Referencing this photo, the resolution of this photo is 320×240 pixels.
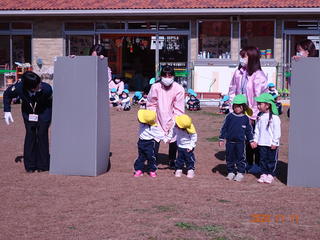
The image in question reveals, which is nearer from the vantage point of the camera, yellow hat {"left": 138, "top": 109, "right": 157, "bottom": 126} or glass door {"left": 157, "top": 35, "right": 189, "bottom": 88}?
yellow hat {"left": 138, "top": 109, "right": 157, "bottom": 126}

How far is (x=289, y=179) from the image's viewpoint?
24.7ft

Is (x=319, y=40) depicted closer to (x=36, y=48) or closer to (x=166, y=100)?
(x=36, y=48)

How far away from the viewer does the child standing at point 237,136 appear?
7859 mm

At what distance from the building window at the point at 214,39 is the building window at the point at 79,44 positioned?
436 centimetres

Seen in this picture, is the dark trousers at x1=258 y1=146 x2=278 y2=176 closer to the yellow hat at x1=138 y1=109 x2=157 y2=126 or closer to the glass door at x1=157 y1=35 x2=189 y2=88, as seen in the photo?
the yellow hat at x1=138 y1=109 x2=157 y2=126

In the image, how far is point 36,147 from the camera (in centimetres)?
845

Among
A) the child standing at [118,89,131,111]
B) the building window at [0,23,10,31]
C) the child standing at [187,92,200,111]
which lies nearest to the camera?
the child standing at [118,89,131,111]

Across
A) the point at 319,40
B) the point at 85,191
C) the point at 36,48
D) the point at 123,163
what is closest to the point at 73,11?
the point at 36,48

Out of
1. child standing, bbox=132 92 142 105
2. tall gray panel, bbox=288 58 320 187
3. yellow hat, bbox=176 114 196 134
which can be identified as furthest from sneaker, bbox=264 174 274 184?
child standing, bbox=132 92 142 105

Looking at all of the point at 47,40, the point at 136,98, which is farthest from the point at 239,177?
the point at 47,40

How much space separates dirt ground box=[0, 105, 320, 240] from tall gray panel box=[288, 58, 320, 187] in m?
0.23

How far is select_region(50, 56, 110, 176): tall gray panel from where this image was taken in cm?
801

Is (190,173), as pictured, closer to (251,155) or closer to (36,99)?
(251,155)

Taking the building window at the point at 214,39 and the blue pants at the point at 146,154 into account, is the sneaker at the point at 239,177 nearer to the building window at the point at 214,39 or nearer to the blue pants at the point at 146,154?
the blue pants at the point at 146,154
